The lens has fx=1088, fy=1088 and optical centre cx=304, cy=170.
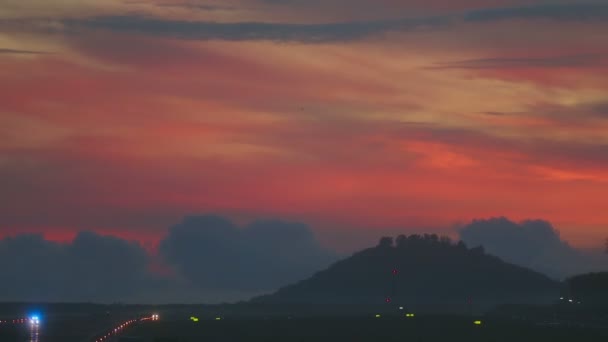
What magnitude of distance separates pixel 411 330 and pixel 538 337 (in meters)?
25.0

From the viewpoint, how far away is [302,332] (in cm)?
15725

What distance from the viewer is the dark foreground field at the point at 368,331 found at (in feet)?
463

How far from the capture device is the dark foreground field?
14100 centimetres

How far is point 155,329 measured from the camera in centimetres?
16350

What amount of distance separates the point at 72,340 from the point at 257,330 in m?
35.1

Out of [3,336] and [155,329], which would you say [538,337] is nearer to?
[155,329]

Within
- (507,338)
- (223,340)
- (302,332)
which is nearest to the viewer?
(223,340)

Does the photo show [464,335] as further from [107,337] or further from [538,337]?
[107,337]

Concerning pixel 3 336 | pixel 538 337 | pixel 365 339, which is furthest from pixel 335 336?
pixel 3 336

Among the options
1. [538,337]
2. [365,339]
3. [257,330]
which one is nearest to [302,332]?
[257,330]

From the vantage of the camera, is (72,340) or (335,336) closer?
(72,340)

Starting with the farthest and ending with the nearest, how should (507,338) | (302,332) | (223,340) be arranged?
(302,332) → (507,338) → (223,340)

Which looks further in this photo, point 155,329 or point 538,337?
point 155,329

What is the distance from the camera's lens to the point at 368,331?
528 ft
